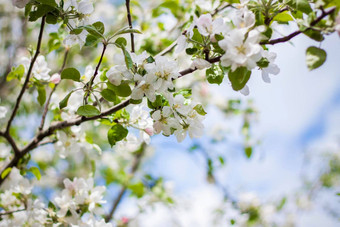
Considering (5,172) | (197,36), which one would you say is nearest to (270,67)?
(197,36)

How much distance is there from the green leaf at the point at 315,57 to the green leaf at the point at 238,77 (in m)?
0.11

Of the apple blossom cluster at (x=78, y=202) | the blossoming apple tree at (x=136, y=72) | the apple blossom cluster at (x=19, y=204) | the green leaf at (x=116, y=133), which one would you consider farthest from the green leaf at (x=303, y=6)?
the apple blossom cluster at (x=19, y=204)

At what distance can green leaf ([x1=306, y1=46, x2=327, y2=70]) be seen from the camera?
56 cm

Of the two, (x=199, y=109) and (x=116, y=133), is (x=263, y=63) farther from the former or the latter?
(x=116, y=133)

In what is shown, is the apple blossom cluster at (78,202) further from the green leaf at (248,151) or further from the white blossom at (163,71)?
the green leaf at (248,151)

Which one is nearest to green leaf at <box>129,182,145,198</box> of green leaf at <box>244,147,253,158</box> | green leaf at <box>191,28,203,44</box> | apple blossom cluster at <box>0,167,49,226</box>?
green leaf at <box>244,147,253,158</box>

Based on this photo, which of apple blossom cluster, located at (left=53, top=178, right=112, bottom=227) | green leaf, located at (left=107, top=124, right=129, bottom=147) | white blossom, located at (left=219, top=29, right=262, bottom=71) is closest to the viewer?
white blossom, located at (left=219, top=29, right=262, bottom=71)

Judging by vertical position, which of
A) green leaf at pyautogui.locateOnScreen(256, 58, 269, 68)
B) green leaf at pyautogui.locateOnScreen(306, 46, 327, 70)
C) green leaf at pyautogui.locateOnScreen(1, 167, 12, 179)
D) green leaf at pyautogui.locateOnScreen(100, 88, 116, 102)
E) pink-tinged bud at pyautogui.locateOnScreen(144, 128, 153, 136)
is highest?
green leaf at pyautogui.locateOnScreen(306, 46, 327, 70)

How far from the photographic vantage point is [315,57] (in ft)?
1.85

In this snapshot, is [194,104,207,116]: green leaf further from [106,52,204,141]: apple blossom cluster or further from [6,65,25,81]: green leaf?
[6,65,25,81]: green leaf

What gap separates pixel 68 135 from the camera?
1.05 meters

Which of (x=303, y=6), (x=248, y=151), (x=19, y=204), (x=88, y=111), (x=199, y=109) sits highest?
(x=248, y=151)

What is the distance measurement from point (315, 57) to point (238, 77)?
142 mm

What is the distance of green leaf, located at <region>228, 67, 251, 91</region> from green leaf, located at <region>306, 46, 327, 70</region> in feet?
0.36
